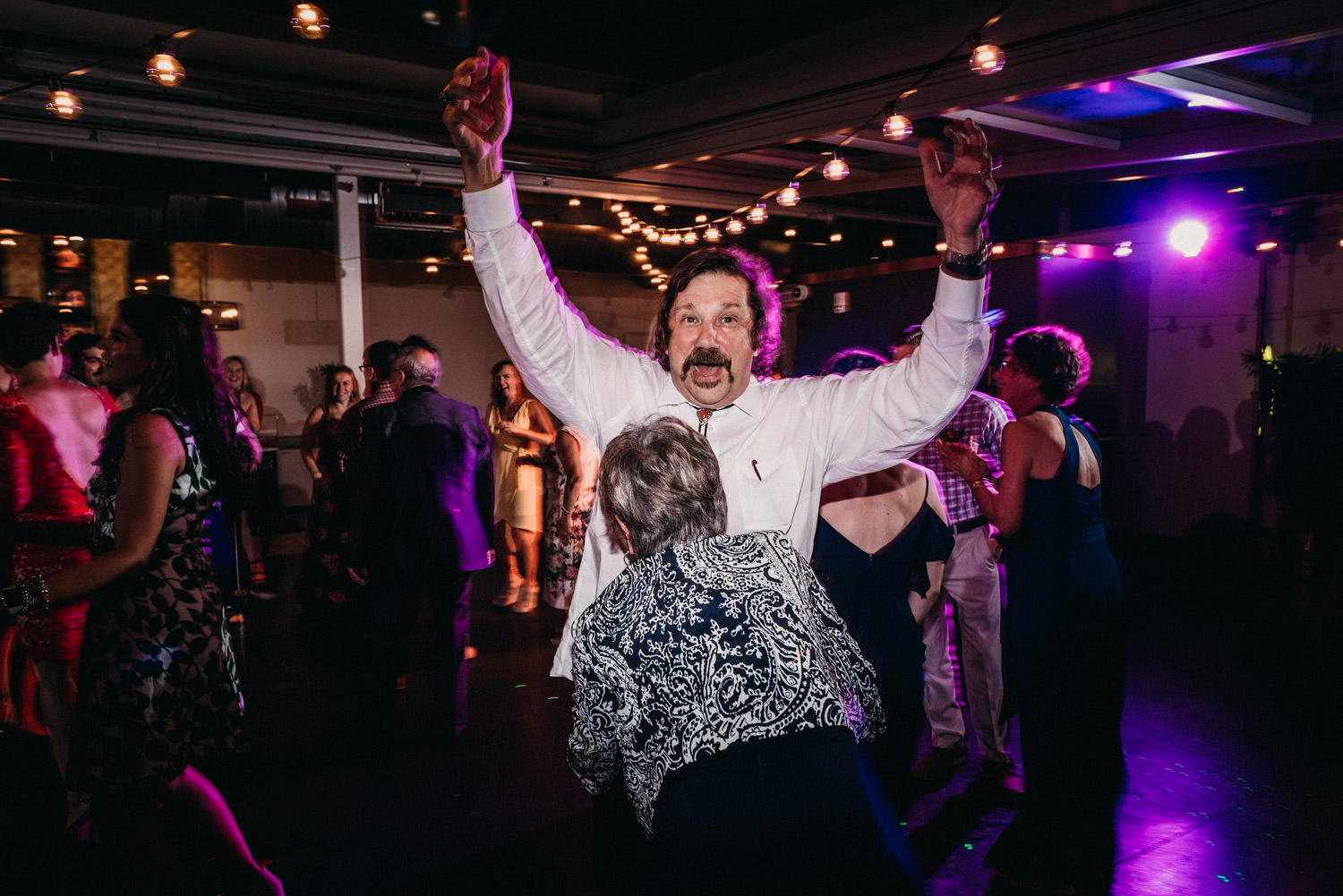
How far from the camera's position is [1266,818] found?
118 inches

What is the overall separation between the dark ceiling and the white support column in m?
0.27

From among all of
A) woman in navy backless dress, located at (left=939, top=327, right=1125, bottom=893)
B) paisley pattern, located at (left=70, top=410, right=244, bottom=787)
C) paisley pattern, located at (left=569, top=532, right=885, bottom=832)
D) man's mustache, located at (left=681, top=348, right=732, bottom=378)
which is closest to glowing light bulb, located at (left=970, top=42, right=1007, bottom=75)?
woman in navy backless dress, located at (left=939, top=327, right=1125, bottom=893)

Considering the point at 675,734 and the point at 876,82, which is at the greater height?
the point at 876,82

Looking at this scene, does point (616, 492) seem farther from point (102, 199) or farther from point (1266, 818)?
point (102, 199)

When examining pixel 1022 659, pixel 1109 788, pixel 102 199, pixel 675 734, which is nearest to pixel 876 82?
pixel 1022 659

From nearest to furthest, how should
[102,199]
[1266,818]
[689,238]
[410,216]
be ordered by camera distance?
[1266,818], [102,199], [410,216], [689,238]

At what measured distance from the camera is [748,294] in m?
1.75

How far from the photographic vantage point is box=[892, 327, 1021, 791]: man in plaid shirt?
3.38m

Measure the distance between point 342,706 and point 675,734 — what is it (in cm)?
333

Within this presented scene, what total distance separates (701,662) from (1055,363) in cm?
215

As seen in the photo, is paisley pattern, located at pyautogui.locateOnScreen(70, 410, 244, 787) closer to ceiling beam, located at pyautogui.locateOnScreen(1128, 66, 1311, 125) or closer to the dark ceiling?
the dark ceiling

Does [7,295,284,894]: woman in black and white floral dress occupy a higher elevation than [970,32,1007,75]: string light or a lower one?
lower

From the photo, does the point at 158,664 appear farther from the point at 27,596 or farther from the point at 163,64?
the point at 163,64

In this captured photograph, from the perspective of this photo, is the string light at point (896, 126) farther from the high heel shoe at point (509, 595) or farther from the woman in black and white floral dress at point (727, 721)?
the high heel shoe at point (509, 595)
